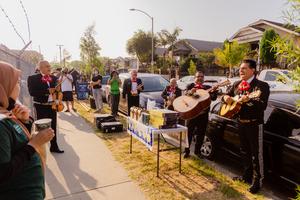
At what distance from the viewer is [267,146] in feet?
13.8

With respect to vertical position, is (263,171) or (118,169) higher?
(263,171)

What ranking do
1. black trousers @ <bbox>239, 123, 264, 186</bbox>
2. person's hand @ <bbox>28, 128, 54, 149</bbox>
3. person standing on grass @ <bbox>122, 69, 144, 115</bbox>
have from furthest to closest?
person standing on grass @ <bbox>122, 69, 144, 115</bbox>
black trousers @ <bbox>239, 123, 264, 186</bbox>
person's hand @ <bbox>28, 128, 54, 149</bbox>

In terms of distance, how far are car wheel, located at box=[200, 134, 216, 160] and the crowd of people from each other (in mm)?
109

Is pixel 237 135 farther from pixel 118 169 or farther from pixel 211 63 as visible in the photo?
pixel 211 63

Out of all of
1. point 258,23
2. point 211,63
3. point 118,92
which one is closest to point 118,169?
point 118,92

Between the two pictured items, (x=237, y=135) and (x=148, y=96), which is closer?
(x=237, y=135)

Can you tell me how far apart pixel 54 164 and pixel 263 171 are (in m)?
4.08

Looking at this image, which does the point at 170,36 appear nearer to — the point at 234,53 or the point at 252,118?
the point at 234,53

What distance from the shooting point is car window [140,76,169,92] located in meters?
9.84

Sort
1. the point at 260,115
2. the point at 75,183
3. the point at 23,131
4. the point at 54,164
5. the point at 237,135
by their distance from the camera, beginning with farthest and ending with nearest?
the point at 54,164
the point at 237,135
the point at 75,183
the point at 260,115
the point at 23,131

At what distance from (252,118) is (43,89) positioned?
4.26 meters

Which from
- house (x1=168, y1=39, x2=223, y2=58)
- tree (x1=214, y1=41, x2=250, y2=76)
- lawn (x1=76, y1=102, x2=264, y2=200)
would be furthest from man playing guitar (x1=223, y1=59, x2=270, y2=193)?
house (x1=168, y1=39, x2=223, y2=58)

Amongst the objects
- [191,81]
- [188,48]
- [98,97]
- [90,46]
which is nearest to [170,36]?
[188,48]

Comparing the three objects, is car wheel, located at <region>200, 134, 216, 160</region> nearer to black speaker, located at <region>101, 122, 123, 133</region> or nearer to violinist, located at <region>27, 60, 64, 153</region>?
black speaker, located at <region>101, 122, 123, 133</region>
